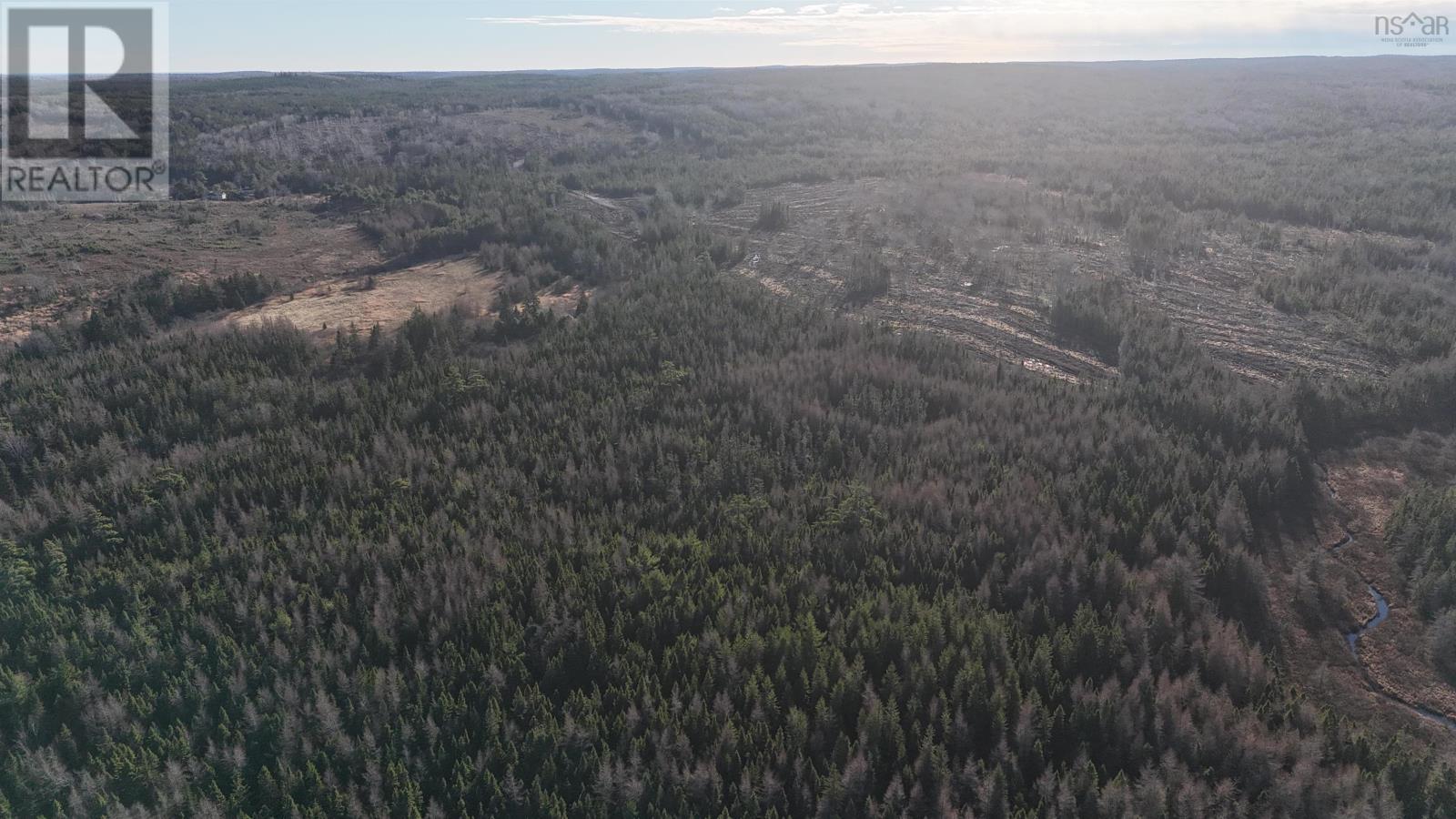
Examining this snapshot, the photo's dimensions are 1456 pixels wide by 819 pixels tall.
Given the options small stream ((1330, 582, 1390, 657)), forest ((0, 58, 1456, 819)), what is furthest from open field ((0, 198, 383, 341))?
small stream ((1330, 582, 1390, 657))

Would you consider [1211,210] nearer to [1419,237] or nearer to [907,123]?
[1419,237]

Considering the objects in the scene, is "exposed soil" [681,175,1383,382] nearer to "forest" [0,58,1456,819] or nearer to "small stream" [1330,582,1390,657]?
"forest" [0,58,1456,819]

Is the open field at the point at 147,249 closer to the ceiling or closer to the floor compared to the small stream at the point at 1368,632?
closer to the ceiling

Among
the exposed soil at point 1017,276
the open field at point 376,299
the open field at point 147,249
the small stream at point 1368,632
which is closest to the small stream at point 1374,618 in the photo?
the small stream at point 1368,632

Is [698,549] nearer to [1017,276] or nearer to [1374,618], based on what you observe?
[1374,618]

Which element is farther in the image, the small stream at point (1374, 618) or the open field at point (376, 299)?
the open field at point (376, 299)

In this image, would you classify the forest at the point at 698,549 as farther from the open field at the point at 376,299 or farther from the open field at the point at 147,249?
the open field at the point at 147,249

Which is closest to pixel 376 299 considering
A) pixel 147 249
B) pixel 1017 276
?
pixel 147 249

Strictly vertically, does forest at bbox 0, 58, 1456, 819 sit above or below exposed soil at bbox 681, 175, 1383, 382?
below
